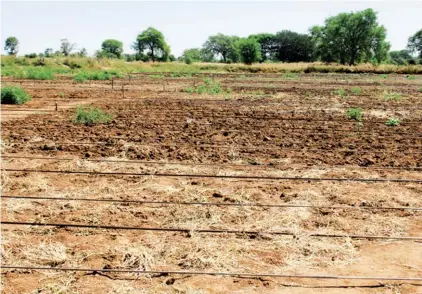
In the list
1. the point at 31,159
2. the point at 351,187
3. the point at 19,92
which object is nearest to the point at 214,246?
the point at 351,187

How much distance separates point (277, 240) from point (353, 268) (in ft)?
2.78

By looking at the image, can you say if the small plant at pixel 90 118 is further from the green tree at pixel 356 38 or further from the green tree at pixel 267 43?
the green tree at pixel 267 43

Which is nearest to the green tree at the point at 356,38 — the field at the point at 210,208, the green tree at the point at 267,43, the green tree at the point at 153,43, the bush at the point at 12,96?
the green tree at the point at 267,43

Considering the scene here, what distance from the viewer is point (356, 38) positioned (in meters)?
62.4

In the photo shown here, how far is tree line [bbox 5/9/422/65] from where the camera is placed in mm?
62009

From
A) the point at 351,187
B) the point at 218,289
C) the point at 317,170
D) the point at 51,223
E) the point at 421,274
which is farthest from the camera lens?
the point at 317,170

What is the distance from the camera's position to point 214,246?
3975mm

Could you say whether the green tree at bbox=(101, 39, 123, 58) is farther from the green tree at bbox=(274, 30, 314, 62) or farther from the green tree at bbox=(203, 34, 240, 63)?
the green tree at bbox=(274, 30, 314, 62)

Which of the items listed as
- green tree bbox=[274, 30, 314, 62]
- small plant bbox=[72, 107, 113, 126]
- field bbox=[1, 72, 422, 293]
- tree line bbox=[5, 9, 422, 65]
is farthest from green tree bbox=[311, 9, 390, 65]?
small plant bbox=[72, 107, 113, 126]

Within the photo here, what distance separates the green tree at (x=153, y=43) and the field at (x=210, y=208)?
256 ft

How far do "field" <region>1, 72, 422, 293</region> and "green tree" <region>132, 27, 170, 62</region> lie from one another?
7809cm

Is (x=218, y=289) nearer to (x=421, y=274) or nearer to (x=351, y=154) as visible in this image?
(x=421, y=274)

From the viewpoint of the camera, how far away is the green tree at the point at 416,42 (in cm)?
8694

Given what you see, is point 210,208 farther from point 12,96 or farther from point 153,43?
point 153,43
